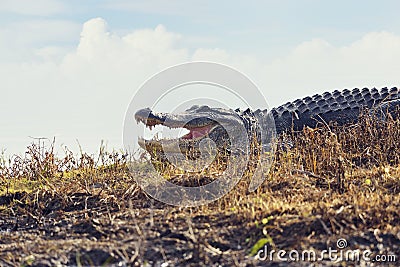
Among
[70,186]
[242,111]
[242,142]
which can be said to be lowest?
[70,186]

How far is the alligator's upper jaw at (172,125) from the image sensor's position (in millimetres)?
8171

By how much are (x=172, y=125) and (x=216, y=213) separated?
4.12m

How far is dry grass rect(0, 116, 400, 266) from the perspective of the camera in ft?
12.7

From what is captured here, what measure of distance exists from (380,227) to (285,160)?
2673 mm

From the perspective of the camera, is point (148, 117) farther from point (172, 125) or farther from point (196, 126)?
point (196, 126)

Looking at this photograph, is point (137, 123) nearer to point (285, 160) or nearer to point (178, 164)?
point (178, 164)

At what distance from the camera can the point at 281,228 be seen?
4.11m

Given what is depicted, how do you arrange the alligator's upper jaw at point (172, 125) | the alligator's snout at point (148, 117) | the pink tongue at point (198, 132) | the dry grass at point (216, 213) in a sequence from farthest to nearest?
the pink tongue at point (198, 132) → the alligator's upper jaw at point (172, 125) → the alligator's snout at point (148, 117) → the dry grass at point (216, 213)

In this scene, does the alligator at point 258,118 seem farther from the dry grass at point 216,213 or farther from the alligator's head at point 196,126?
the dry grass at point 216,213

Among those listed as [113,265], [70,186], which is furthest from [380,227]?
[70,186]

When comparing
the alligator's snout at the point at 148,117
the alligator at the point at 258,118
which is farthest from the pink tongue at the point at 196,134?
the alligator's snout at the point at 148,117

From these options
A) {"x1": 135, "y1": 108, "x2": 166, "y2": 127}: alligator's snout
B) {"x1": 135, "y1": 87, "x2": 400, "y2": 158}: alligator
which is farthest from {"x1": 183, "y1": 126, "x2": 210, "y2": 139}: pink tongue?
{"x1": 135, "y1": 108, "x2": 166, "y2": 127}: alligator's snout

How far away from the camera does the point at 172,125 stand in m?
8.69

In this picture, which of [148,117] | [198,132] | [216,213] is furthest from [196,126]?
[216,213]
